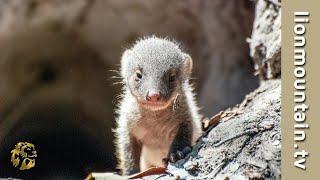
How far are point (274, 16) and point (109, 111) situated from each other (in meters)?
1.56

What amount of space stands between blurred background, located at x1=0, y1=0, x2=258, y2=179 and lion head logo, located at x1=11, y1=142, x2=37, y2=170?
2.51ft

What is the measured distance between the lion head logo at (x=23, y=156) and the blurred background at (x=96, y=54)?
76 centimetres

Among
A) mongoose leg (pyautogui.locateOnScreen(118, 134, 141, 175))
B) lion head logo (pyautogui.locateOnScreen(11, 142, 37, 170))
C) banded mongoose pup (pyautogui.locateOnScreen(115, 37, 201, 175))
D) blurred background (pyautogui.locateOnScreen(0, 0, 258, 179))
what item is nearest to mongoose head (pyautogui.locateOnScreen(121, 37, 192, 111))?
Answer: banded mongoose pup (pyautogui.locateOnScreen(115, 37, 201, 175))

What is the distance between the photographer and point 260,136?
262 cm

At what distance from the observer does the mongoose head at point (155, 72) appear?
115 inches

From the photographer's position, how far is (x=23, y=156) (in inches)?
117

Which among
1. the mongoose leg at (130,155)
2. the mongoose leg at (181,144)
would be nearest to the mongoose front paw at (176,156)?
the mongoose leg at (181,144)

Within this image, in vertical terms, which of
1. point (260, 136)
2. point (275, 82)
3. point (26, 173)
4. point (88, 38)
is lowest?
point (26, 173)

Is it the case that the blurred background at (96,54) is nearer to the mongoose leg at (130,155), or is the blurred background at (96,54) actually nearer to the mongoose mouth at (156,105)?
the mongoose leg at (130,155)

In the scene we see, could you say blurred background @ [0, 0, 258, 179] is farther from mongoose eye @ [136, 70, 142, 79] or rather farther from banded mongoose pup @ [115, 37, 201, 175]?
mongoose eye @ [136, 70, 142, 79]

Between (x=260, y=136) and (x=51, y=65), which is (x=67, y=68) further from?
(x=260, y=136)

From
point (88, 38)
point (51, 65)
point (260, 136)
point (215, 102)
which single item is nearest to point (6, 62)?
point (51, 65)

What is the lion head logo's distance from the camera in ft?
9.71

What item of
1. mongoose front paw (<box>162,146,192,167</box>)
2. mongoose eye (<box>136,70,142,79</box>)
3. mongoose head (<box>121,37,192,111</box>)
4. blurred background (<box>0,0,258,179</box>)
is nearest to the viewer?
mongoose front paw (<box>162,146,192,167</box>)
